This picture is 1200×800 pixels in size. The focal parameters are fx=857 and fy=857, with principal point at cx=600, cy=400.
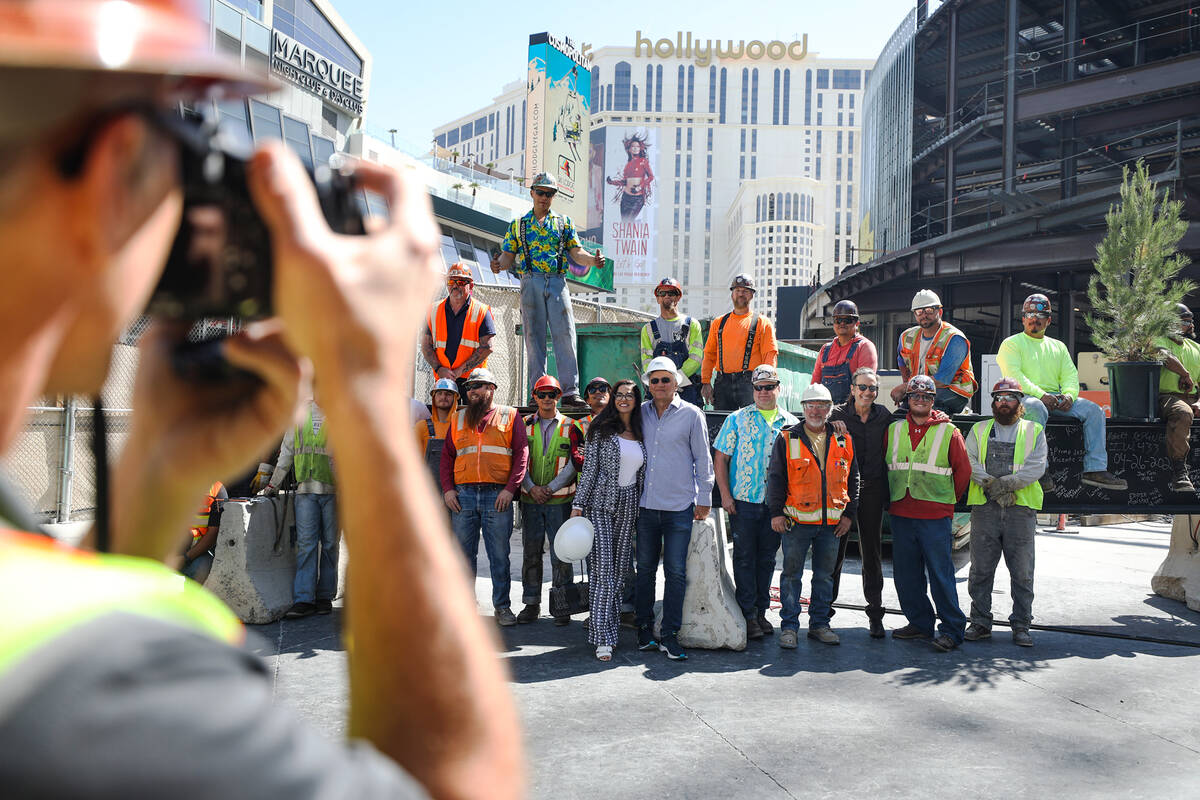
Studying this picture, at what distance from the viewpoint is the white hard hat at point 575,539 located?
7.21 meters

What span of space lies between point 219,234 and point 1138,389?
9.98m

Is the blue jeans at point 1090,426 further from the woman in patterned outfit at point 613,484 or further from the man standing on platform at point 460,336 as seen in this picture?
the man standing on platform at point 460,336

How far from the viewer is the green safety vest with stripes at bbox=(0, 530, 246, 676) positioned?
515 mm

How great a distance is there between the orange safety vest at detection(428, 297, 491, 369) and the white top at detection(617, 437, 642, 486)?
85.6 inches

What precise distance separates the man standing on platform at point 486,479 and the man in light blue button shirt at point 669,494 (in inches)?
51.6

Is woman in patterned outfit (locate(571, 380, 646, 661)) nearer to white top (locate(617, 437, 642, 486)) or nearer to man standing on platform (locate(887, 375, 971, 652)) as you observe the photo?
white top (locate(617, 437, 642, 486))

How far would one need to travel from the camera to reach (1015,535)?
7.93 metres

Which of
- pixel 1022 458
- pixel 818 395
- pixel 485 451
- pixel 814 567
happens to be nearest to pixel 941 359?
pixel 1022 458

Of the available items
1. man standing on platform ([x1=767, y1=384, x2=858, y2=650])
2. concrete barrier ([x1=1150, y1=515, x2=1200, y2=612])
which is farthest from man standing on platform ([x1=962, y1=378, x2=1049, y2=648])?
concrete barrier ([x1=1150, y1=515, x2=1200, y2=612])

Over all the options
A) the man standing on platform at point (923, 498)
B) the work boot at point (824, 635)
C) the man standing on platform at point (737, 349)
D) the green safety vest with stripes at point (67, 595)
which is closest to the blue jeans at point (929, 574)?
the man standing on platform at point (923, 498)

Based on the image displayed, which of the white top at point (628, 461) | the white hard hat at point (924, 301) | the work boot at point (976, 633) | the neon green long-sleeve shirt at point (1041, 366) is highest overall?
the white hard hat at point (924, 301)

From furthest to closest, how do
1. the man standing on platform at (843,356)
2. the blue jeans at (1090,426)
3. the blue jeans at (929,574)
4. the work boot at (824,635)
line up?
the man standing on platform at (843,356), the blue jeans at (1090,426), the blue jeans at (929,574), the work boot at (824,635)

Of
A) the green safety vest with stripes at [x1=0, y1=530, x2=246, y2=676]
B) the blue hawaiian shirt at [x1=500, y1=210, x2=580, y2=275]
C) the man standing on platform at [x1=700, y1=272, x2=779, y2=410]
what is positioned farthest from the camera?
the man standing on platform at [x1=700, y1=272, x2=779, y2=410]

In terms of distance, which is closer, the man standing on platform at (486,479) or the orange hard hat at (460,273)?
the man standing on platform at (486,479)
